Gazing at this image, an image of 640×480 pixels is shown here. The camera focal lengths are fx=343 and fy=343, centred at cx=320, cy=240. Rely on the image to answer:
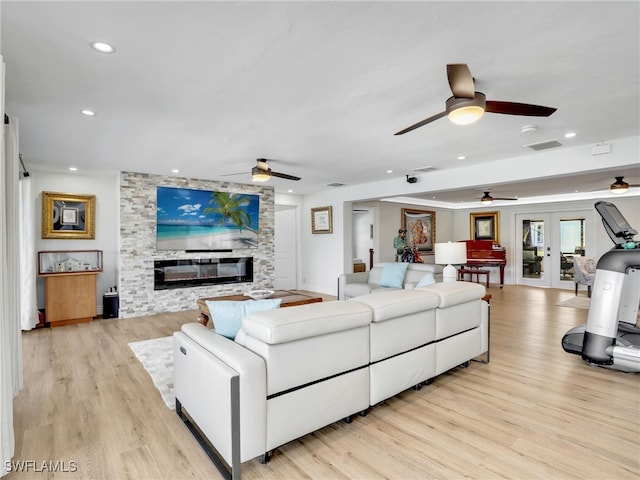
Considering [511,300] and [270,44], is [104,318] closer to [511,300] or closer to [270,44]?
[270,44]

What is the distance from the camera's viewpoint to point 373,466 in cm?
193

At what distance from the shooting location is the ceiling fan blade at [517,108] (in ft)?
7.66

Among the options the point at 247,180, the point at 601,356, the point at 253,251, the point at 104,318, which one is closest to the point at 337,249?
the point at 253,251

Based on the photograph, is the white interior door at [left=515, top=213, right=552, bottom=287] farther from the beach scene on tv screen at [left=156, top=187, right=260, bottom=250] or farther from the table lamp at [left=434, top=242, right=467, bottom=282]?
the beach scene on tv screen at [left=156, top=187, right=260, bottom=250]

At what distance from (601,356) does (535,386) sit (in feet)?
2.84

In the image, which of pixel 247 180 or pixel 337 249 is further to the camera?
pixel 337 249

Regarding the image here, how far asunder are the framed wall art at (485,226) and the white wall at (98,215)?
948 cm

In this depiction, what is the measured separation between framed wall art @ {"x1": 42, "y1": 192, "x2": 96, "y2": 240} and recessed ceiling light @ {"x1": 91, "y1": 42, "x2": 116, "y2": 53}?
4.52m

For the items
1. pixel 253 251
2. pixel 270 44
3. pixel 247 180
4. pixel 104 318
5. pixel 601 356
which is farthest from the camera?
pixel 253 251

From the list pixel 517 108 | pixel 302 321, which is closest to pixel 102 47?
pixel 302 321

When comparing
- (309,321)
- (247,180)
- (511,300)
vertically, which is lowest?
(511,300)

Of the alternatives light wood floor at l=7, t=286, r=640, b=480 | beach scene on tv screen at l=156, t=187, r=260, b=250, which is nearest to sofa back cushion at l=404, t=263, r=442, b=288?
light wood floor at l=7, t=286, r=640, b=480

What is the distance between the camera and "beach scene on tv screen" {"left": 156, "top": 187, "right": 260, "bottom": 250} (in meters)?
6.08

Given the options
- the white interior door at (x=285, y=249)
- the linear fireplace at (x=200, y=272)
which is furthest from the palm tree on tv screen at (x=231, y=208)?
the white interior door at (x=285, y=249)
